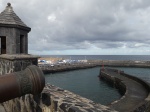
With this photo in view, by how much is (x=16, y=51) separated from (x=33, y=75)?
482cm

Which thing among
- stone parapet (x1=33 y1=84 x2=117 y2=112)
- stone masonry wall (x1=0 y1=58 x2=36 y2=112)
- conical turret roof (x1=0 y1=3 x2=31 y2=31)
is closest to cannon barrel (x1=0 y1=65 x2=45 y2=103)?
stone parapet (x1=33 y1=84 x2=117 y2=112)

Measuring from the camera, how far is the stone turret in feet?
24.8

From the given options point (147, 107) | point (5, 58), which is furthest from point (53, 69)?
point (5, 58)

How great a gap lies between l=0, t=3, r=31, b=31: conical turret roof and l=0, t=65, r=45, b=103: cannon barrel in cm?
483

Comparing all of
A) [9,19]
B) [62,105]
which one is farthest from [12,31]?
[62,105]

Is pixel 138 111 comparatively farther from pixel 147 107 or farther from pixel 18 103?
pixel 18 103

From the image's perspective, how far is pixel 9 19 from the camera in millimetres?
7758

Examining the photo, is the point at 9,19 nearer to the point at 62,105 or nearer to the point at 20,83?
the point at 20,83

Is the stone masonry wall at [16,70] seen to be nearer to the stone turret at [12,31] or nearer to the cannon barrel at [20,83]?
the stone turret at [12,31]

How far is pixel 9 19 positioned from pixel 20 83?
534 centimetres

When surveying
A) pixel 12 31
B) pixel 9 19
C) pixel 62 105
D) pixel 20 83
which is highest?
pixel 9 19

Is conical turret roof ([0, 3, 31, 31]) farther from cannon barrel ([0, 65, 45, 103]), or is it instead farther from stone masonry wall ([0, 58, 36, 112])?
cannon barrel ([0, 65, 45, 103])

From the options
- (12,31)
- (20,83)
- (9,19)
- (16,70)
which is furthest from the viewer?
(9,19)

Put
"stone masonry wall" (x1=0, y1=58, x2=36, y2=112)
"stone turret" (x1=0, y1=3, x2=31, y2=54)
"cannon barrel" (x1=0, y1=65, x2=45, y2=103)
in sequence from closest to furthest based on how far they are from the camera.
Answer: "cannon barrel" (x1=0, y1=65, x2=45, y2=103)
"stone masonry wall" (x1=0, y1=58, x2=36, y2=112)
"stone turret" (x1=0, y1=3, x2=31, y2=54)
